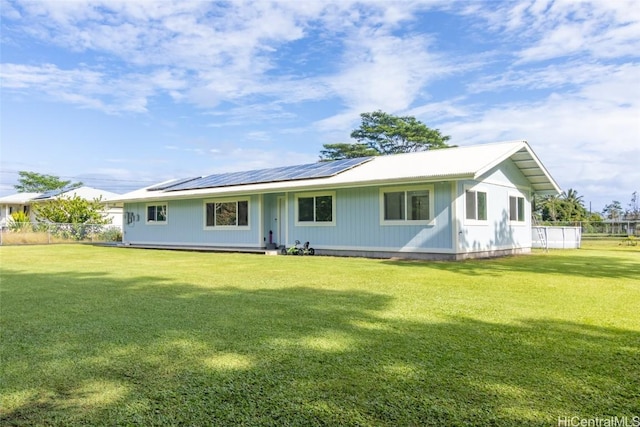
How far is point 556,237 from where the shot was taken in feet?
63.4

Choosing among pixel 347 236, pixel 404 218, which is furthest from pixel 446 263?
pixel 347 236

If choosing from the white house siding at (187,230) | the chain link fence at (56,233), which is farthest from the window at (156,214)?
the chain link fence at (56,233)

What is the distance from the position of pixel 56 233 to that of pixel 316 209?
1634 centimetres

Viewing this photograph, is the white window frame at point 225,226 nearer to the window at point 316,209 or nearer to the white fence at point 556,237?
the window at point 316,209

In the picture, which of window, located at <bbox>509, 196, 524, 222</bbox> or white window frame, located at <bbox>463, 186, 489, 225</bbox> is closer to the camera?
white window frame, located at <bbox>463, 186, 489, 225</bbox>

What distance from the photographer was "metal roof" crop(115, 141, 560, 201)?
38.6ft

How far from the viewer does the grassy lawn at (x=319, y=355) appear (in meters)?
2.40

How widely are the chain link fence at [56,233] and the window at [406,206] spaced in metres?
17.6

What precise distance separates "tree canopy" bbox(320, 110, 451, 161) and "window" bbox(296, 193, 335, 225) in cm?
2404

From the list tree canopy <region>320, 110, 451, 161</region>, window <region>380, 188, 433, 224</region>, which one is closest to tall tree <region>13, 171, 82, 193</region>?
tree canopy <region>320, 110, 451, 161</region>

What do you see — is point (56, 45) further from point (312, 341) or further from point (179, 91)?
point (312, 341)

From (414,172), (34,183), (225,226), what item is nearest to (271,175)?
(225,226)

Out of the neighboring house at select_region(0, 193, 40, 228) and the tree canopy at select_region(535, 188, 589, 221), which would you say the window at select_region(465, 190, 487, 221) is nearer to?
the tree canopy at select_region(535, 188, 589, 221)

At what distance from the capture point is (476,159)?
496 inches
